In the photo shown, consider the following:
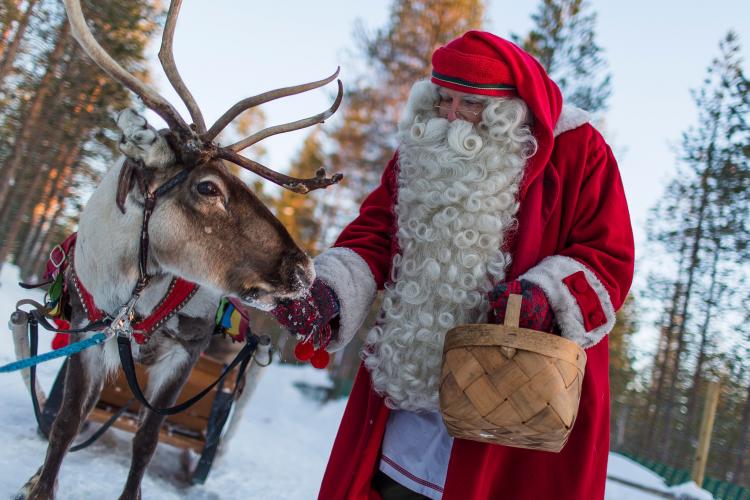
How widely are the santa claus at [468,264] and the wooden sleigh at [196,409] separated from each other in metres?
2.11

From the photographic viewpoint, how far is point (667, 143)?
18562 mm

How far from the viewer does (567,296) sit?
6.23ft

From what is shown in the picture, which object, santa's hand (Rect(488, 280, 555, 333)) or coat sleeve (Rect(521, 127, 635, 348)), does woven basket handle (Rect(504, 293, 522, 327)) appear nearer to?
santa's hand (Rect(488, 280, 555, 333))

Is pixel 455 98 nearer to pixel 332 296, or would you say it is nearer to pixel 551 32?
pixel 332 296

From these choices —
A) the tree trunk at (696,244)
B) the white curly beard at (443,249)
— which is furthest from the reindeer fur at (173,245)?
the tree trunk at (696,244)

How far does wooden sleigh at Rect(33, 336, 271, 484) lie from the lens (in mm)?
A: 4539

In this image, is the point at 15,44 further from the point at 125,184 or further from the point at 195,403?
the point at 125,184

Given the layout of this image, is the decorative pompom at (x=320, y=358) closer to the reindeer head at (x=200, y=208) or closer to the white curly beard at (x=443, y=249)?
the white curly beard at (x=443, y=249)

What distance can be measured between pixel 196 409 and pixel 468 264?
3.58 metres

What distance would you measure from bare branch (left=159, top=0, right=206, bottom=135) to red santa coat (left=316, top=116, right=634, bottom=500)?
93 cm

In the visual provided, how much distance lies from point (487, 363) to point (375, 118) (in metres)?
14.9

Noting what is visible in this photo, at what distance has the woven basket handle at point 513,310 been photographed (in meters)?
1.77

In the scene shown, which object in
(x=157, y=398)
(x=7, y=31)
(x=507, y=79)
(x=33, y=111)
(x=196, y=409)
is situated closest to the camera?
(x=507, y=79)

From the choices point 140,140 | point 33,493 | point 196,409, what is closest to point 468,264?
point 140,140
